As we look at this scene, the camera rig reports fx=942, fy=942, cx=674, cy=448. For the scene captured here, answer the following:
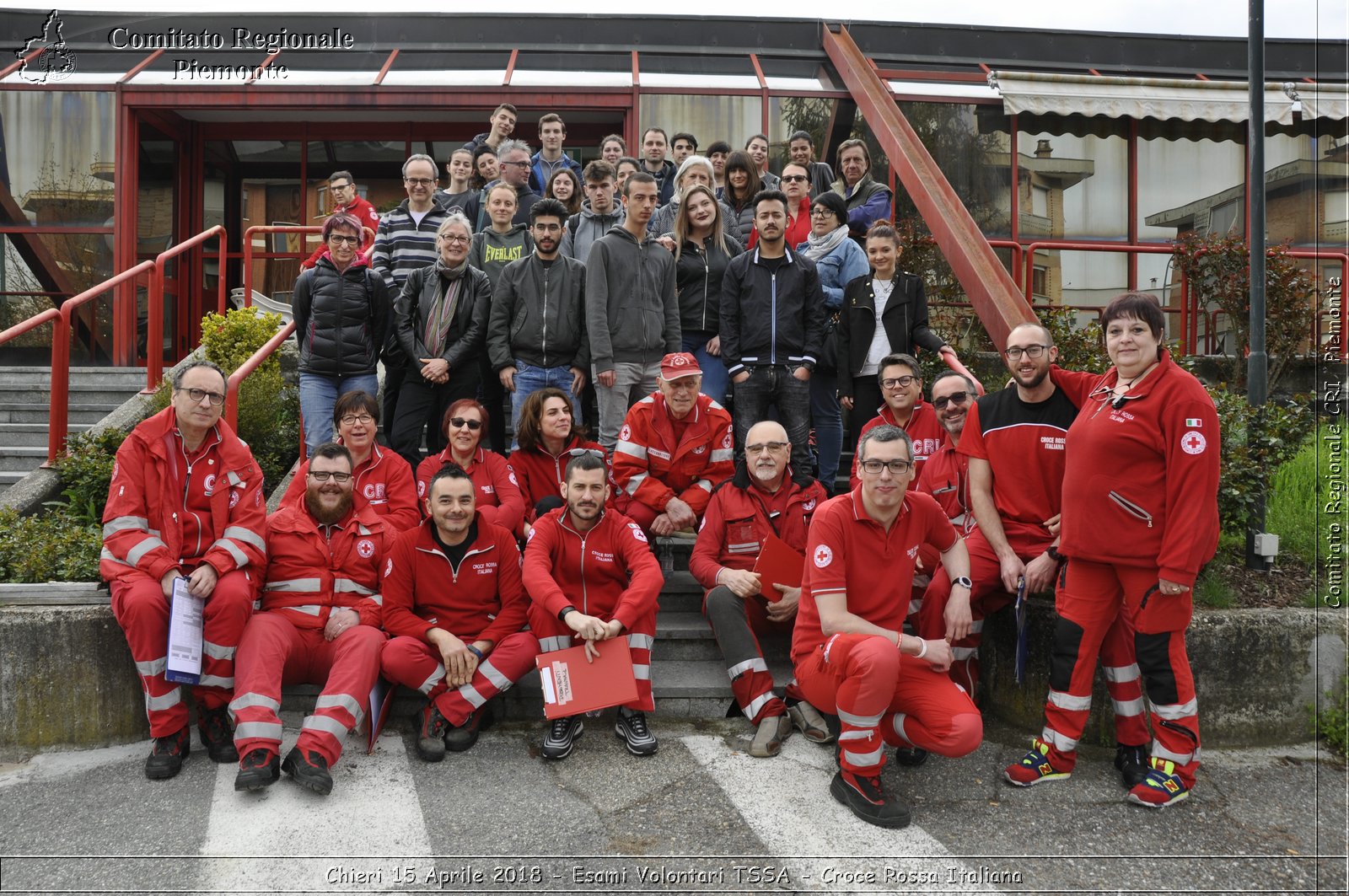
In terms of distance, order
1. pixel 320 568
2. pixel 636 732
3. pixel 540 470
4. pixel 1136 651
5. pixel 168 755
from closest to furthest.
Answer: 1. pixel 1136 651
2. pixel 168 755
3. pixel 636 732
4. pixel 320 568
5. pixel 540 470

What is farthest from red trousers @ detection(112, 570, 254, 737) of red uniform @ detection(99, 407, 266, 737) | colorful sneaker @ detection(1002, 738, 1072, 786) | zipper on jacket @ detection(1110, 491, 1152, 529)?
zipper on jacket @ detection(1110, 491, 1152, 529)

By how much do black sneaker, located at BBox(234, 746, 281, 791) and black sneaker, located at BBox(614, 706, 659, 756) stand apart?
1.54 meters

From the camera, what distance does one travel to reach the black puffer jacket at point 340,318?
6.26 metres

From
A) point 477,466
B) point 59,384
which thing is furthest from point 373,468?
point 59,384

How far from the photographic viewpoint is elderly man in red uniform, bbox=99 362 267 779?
425 centimetres

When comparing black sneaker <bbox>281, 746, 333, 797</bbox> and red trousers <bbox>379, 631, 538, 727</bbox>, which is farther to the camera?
red trousers <bbox>379, 631, 538, 727</bbox>

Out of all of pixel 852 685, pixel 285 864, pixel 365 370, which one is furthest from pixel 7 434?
pixel 852 685

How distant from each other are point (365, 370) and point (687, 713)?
3209 millimetres

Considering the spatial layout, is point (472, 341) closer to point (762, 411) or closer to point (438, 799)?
point (762, 411)

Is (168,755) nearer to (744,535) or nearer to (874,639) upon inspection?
(744,535)

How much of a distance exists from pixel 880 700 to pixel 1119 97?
1013 centimetres

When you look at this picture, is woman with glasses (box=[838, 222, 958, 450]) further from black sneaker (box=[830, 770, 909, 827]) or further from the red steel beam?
black sneaker (box=[830, 770, 909, 827])

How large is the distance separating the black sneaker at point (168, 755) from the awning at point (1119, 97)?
10.7 m

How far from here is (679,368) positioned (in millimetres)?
5566
